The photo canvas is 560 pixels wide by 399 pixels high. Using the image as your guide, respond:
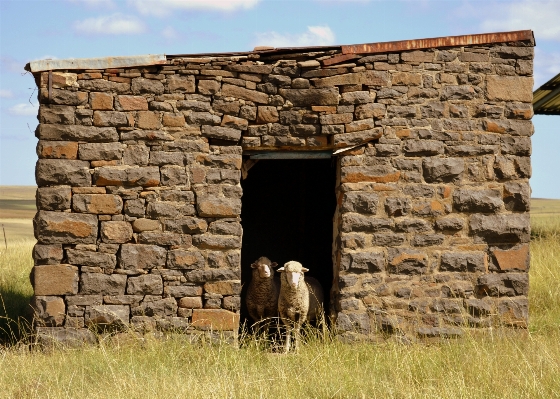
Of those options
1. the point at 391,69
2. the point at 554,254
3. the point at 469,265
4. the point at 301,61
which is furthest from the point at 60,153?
the point at 554,254

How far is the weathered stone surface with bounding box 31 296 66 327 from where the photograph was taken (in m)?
7.41

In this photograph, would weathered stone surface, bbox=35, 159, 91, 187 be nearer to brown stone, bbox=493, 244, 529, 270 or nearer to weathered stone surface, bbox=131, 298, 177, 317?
weathered stone surface, bbox=131, 298, 177, 317

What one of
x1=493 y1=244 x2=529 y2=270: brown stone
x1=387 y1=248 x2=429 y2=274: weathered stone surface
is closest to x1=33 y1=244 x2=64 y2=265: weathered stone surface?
x1=387 y1=248 x2=429 y2=274: weathered stone surface

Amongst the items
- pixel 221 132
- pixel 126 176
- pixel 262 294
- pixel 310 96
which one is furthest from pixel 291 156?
pixel 126 176

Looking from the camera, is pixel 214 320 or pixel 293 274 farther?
pixel 293 274

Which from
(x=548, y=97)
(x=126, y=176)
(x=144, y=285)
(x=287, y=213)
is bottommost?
(x=144, y=285)

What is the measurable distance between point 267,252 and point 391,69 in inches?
184

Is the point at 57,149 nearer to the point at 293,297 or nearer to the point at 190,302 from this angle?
the point at 190,302

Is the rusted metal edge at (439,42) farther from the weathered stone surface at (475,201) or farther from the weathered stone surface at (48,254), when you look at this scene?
the weathered stone surface at (48,254)

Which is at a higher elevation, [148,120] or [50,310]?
[148,120]

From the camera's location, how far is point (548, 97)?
1450 cm

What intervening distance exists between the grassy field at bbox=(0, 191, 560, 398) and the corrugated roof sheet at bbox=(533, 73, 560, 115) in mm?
7469

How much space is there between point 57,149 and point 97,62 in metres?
1.00

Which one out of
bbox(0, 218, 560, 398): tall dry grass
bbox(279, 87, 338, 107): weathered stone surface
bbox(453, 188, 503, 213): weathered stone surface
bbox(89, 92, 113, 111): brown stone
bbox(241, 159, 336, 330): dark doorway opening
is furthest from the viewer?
bbox(241, 159, 336, 330): dark doorway opening
